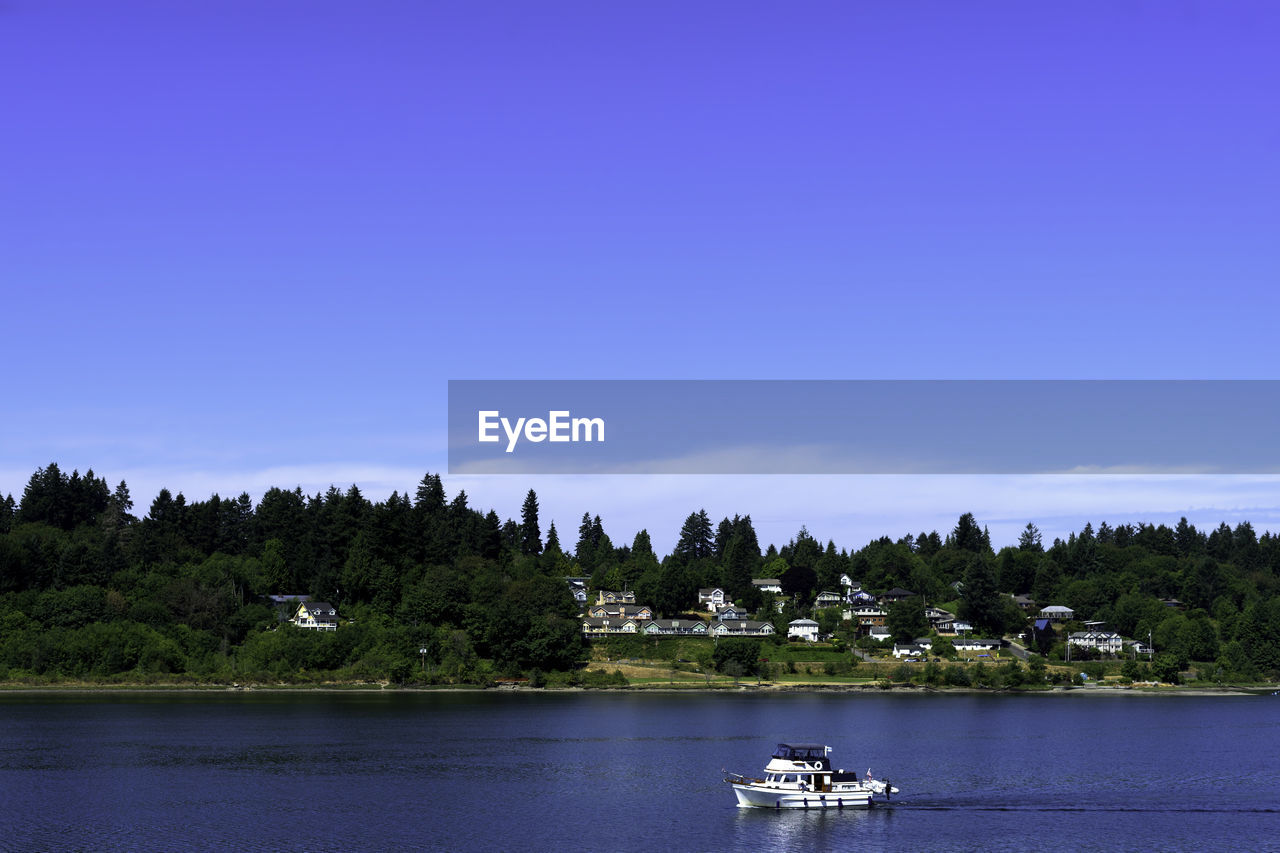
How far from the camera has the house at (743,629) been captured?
618 feet

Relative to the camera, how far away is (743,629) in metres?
191

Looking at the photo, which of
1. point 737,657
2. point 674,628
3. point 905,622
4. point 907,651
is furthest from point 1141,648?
point 674,628

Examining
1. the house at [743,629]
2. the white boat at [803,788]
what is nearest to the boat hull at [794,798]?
the white boat at [803,788]

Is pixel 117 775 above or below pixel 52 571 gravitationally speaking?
below

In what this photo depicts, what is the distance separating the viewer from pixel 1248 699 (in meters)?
162

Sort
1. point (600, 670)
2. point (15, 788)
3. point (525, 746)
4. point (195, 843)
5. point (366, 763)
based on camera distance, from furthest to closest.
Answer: point (600, 670) → point (525, 746) → point (366, 763) → point (15, 788) → point (195, 843)

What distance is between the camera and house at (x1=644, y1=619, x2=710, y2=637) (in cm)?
18550

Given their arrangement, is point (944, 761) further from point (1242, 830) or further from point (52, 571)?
point (52, 571)

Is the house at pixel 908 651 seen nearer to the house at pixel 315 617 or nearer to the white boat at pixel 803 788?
the house at pixel 315 617

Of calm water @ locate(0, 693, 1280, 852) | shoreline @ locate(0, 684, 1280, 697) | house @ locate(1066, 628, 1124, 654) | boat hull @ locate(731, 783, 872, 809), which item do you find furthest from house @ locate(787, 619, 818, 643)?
boat hull @ locate(731, 783, 872, 809)

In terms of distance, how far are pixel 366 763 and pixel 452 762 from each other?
613 cm

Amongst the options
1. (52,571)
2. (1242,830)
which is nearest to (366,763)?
(1242,830)

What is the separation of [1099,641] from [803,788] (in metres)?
146

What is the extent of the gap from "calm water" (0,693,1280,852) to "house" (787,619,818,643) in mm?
60312
